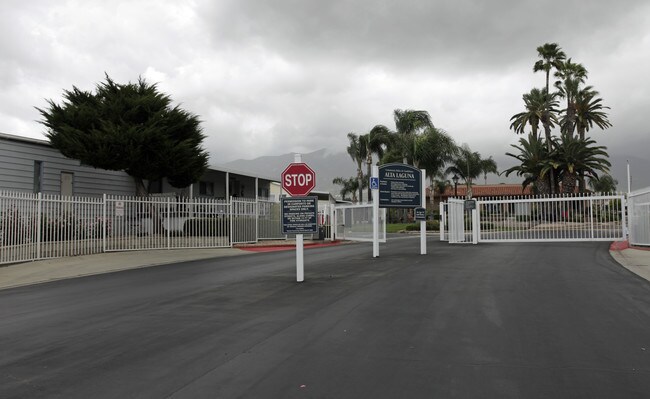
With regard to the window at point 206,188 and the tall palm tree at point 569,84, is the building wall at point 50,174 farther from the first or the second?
the tall palm tree at point 569,84

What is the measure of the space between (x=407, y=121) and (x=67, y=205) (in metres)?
36.4

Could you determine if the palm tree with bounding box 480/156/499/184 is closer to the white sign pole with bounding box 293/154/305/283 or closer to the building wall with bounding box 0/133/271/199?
the building wall with bounding box 0/133/271/199

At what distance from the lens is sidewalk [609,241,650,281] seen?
10.8m

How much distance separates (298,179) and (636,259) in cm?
991

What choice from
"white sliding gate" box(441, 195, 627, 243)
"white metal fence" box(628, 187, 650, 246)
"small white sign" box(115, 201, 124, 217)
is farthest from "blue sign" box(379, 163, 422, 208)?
"small white sign" box(115, 201, 124, 217)

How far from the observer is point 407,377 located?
4.30m

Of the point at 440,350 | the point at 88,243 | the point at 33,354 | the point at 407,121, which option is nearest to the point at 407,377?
the point at 440,350

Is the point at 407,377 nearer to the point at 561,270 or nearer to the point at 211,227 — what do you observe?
the point at 561,270

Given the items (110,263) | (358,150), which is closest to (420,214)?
(110,263)

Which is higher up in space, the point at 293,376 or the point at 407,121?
the point at 407,121

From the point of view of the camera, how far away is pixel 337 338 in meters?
5.64

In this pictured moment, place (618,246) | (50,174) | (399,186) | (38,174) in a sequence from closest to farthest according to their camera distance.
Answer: (399,186), (618,246), (38,174), (50,174)

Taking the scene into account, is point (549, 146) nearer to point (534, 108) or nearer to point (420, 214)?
point (534, 108)

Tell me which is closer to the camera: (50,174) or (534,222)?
(534,222)
